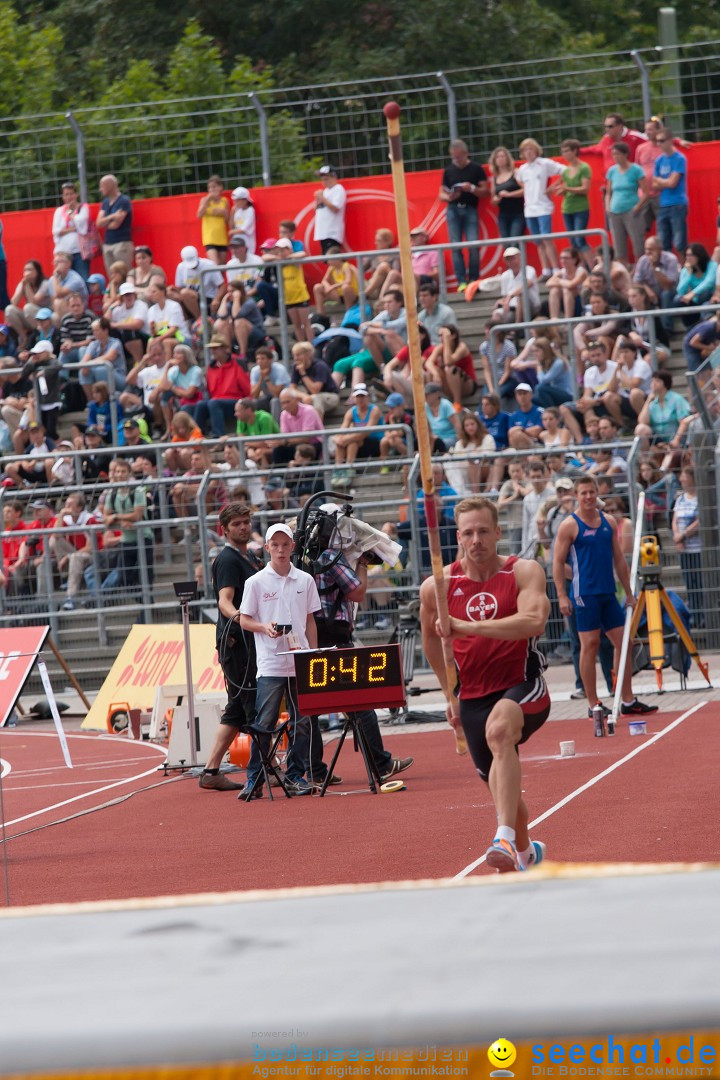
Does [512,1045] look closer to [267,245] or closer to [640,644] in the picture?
[640,644]

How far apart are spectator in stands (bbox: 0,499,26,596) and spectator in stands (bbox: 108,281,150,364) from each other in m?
4.32

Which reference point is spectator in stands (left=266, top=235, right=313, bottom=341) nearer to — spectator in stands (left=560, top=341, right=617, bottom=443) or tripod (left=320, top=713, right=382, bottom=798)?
spectator in stands (left=560, top=341, right=617, bottom=443)

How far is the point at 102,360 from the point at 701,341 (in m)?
8.90

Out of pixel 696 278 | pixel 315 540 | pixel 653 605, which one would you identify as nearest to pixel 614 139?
pixel 696 278

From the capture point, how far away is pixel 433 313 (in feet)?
77.2

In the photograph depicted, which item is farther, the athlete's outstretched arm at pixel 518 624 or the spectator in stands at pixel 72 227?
the spectator in stands at pixel 72 227

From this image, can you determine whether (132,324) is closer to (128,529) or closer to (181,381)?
(181,381)

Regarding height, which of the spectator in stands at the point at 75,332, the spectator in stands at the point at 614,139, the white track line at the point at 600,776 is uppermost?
the spectator in stands at the point at 614,139

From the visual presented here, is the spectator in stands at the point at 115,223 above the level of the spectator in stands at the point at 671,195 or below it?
above

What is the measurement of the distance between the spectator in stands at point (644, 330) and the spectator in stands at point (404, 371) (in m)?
2.49

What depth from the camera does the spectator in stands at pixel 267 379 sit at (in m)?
23.6

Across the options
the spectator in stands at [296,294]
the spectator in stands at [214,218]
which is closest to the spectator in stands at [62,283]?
the spectator in stands at [214,218]

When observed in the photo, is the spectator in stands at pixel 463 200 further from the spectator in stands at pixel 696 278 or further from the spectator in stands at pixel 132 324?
the spectator in stands at pixel 132 324

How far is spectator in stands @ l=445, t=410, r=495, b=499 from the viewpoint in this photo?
20328 millimetres
